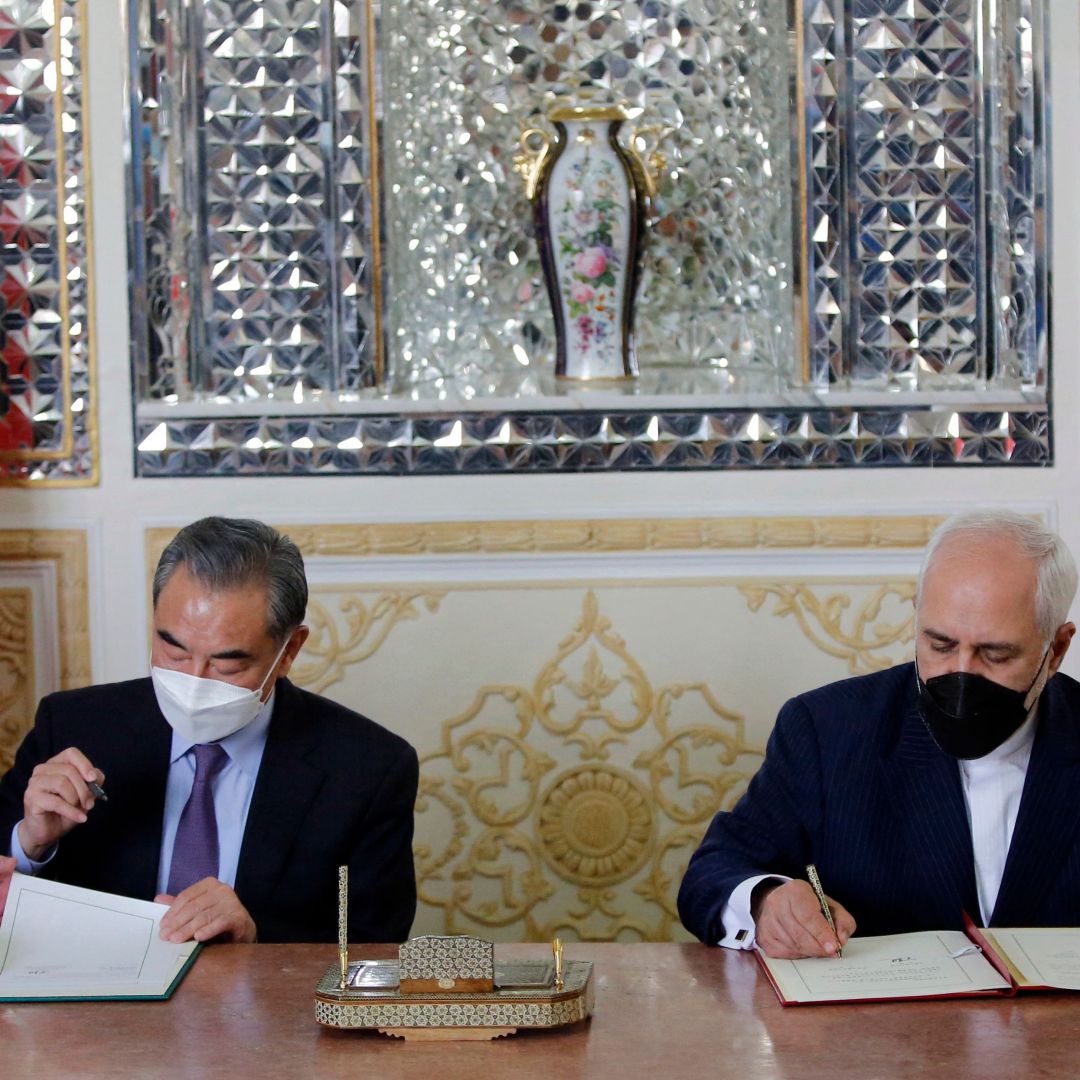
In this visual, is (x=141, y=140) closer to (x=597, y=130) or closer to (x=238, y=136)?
(x=238, y=136)

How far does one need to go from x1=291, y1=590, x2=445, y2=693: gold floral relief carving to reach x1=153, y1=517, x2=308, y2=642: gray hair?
1.10 metres

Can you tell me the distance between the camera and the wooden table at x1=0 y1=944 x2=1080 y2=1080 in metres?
1.67

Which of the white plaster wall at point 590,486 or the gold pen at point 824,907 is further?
the white plaster wall at point 590,486

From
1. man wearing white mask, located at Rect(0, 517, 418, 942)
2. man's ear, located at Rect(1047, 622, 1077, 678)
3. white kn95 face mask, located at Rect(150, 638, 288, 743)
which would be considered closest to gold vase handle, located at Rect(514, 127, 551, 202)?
man wearing white mask, located at Rect(0, 517, 418, 942)

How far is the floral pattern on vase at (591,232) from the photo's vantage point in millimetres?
3691

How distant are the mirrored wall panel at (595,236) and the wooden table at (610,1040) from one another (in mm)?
1892

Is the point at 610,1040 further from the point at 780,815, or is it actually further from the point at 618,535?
the point at 618,535

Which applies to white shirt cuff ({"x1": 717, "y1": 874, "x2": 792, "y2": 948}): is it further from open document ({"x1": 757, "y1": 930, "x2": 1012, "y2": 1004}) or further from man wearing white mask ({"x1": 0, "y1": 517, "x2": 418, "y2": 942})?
man wearing white mask ({"x1": 0, "y1": 517, "x2": 418, "y2": 942})

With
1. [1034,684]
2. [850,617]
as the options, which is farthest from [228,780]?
[850,617]

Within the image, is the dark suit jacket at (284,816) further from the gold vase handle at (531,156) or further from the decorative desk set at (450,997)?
the gold vase handle at (531,156)

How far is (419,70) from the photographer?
3928 mm

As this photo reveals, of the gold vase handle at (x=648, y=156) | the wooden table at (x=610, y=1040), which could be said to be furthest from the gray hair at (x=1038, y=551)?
the gold vase handle at (x=648, y=156)

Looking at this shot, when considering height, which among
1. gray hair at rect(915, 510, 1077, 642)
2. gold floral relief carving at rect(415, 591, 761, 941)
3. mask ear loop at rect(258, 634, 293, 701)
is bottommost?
gold floral relief carving at rect(415, 591, 761, 941)

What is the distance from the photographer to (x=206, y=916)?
214cm
